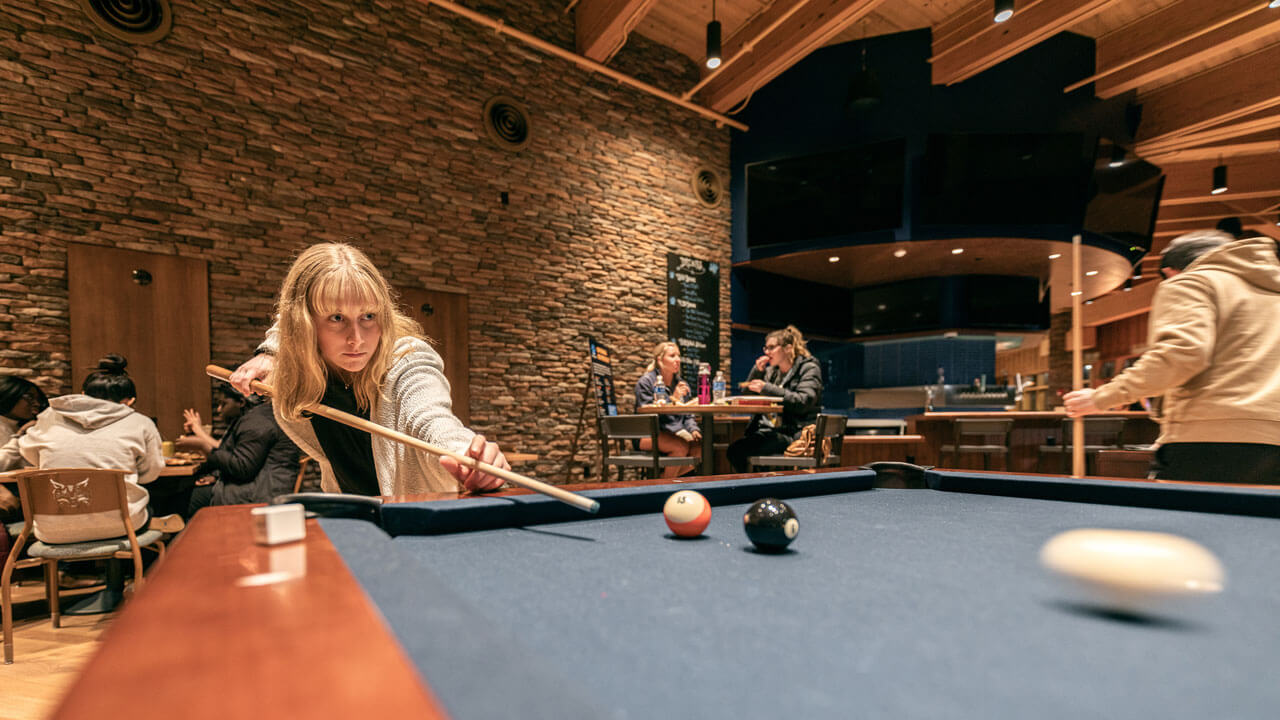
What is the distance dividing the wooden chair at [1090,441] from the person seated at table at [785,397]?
9.58 ft

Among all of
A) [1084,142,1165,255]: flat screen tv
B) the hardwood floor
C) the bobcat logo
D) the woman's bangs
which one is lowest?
the hardwood floor

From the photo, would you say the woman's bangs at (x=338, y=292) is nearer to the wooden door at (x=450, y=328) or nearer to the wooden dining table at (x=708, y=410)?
the wooden dining table at (x=708, y=410)

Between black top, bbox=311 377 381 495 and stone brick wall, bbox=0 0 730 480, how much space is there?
333 cm

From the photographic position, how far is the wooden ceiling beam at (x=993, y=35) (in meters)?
5.30

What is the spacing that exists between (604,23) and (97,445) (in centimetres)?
548

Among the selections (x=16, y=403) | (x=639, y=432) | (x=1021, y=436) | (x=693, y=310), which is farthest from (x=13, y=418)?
(x=1021, y=436)

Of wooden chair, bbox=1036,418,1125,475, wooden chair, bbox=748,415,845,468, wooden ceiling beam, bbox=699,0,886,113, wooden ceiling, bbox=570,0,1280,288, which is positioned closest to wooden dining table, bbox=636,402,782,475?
wooden chair, bbox=748,415,845,468

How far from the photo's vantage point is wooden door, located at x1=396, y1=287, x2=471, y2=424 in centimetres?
536

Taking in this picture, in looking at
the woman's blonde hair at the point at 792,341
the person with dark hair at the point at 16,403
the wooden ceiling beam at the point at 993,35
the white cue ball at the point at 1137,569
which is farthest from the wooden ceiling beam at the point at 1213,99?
the person with dark hair at the point at 16,403

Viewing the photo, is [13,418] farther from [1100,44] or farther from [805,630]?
[1100,44]

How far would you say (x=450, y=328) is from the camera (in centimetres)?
552

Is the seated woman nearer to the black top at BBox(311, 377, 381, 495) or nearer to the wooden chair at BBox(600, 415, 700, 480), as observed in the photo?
the black top at BBox(311, 377, 381, 495)

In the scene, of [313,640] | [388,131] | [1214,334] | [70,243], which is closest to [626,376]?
[388,131]

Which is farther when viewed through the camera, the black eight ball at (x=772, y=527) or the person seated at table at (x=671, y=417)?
the person seated at table at (x=671, y=417)
